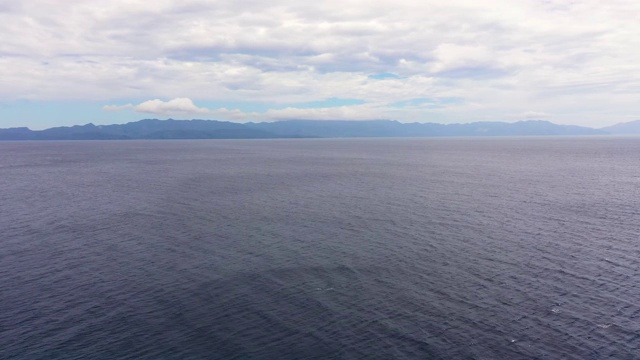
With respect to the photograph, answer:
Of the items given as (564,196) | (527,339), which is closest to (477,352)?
(527,339)

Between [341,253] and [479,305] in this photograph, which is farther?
[341,253]

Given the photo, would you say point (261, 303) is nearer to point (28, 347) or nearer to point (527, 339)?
point (28, 347)

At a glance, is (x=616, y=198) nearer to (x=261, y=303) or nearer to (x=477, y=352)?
(x=477, y=352)

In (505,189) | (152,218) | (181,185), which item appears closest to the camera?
(152,218)

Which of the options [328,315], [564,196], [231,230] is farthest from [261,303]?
[564,196]

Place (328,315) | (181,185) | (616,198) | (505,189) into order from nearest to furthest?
(328,315)
(616,198)
(505,189)
(181,185)

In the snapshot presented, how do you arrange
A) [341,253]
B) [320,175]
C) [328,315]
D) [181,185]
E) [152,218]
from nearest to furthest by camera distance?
[328,315]
[341,253]
[152,218]
[181,185]
[320,175]
